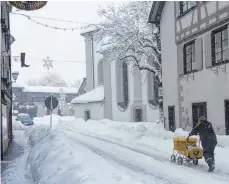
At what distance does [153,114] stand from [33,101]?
186ft

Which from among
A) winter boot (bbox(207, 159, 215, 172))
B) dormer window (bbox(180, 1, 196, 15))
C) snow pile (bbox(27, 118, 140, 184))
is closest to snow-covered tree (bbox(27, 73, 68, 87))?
dormer window (bbox(180, 1, 196, 15))

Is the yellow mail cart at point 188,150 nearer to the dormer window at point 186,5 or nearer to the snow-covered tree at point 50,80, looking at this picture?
the dormer window at point 186,5

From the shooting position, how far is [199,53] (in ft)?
58.5

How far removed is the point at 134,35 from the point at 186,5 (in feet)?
20.6

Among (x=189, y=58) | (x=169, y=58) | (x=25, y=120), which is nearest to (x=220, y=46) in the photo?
(x=189, y=58)

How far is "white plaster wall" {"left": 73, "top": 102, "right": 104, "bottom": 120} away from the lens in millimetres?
38000

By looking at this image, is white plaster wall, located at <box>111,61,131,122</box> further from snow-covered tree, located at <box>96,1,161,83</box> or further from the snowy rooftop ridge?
the snowy rooftop ridge

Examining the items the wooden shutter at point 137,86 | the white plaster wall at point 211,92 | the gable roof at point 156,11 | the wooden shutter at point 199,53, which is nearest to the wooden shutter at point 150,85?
the wooden shutter at point 137,86

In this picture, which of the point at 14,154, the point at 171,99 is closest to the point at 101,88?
the point at 171,99

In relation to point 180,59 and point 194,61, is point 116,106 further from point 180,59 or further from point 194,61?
point 194,61

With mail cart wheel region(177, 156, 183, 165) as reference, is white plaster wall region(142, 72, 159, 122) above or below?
above

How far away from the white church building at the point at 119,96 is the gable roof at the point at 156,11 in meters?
7.22

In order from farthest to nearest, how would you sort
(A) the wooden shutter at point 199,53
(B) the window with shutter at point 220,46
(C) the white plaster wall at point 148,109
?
(C) the white plaster wall at point 148,109 < (A) the wooden shutter at point 199,53 < (B) the window with shutter at point 220,46

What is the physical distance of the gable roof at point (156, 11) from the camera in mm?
21975
